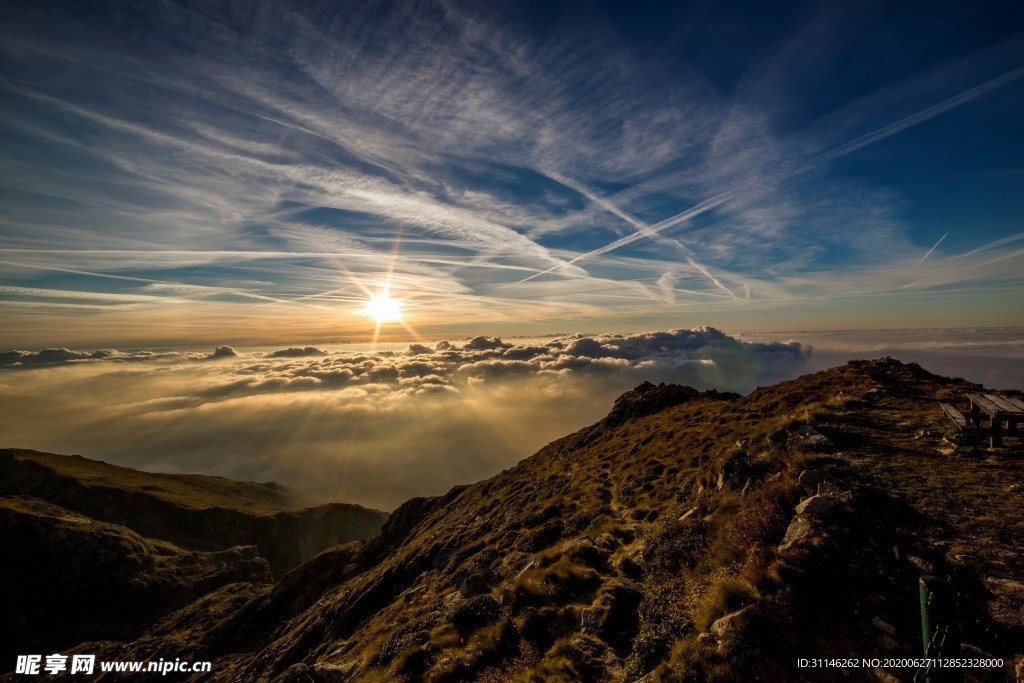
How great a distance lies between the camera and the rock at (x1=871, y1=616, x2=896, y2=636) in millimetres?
7684

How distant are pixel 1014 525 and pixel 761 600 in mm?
6686

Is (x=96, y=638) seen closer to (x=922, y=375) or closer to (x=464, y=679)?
(x=464, y=679)

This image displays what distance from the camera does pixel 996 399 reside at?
15.1 m

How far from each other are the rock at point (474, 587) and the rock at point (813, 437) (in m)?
14.4

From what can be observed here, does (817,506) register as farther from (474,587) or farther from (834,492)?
(474,587)

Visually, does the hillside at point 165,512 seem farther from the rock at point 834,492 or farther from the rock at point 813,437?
the rock at point 834,492

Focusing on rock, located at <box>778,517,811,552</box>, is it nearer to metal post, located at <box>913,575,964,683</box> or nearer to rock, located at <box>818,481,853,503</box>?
rock, located at <box>818,481,853,503</box>

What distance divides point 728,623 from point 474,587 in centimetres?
1054

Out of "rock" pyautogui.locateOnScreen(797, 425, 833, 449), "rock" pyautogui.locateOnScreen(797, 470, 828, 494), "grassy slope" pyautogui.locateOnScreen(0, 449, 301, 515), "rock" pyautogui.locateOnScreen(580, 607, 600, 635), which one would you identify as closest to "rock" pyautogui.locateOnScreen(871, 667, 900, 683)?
"rock" pyautogui.locateOnScreen(797, 470, 828, 494)

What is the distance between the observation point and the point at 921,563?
870cm

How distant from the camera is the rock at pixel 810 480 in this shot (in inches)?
472

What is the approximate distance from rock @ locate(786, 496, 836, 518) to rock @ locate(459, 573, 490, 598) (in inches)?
457

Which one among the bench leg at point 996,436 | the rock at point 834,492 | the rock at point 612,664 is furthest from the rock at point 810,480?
the rock at point 612,664

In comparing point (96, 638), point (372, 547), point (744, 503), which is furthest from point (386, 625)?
point (96, 638)
